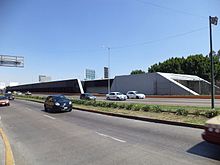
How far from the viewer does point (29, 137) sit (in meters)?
10.5

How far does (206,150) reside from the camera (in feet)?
23.7

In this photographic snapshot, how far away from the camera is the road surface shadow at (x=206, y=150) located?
669cm

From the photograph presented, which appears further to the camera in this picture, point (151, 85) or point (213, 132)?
point (151, 85)

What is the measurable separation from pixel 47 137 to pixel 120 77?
5415 centimetres

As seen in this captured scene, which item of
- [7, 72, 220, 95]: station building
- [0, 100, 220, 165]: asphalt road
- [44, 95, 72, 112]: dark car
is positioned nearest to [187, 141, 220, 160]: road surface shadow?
[0, 100, 220, 165]: asphalt road

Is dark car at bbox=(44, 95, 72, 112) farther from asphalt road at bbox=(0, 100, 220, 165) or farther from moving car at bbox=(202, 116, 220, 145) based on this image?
moving car at bbox=(202, 116, 220, 145)

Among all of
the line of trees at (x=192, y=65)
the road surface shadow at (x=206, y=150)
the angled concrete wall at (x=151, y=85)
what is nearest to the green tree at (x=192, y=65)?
the line of trees at (x=192, y=65)

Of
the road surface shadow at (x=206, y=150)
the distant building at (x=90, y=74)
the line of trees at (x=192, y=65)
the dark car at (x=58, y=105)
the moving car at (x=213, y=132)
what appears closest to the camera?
the moving car at (x=213, y=132)

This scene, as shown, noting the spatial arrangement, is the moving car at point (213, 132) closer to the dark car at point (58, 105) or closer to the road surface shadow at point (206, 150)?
the road surface shadow at point (206, 150)

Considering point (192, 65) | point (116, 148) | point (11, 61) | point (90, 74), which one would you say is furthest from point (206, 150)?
point (90, 74)

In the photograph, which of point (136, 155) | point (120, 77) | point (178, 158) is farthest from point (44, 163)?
point (120, 77)

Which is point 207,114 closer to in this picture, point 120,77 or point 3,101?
point 3,101

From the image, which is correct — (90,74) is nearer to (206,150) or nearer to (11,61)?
(11,61)

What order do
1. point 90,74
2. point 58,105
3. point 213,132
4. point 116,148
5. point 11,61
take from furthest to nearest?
1. point 90,74
2. point 11,61
3. point 58,105
4. point 116,148
5. point 213,132
